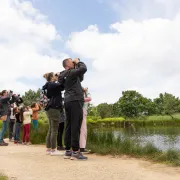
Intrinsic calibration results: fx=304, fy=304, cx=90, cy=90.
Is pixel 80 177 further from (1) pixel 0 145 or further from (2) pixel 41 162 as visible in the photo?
(1) pixel 0 145

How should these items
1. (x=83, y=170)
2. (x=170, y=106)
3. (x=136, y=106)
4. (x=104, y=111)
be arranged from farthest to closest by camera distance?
(x=170, y=106) < (x=136, y=106) < (x=104, y=111) < (x=83, y=170)

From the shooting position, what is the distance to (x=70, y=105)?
517 cm

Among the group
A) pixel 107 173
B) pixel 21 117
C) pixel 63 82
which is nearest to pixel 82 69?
pixel 63 82

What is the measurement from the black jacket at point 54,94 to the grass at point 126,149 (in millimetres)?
1257

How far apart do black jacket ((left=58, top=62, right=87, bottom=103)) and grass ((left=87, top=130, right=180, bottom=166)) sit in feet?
4.66

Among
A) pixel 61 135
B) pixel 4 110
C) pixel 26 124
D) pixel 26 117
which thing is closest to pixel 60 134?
pixel 61 135

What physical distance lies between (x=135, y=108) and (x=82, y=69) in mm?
62656

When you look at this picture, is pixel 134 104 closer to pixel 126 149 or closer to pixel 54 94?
pixel 126 149

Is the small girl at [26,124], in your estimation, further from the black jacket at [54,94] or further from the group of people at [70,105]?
the black jacket at [54,94]

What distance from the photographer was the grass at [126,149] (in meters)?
5.15

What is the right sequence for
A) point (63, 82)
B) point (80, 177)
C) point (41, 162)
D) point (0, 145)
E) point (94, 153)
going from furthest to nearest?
point (0, 145) → point (94, 153) → point (63, 82) → point (41, 162) → point (80, 177)

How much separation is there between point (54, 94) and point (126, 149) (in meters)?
1.78

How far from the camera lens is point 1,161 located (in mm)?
5219

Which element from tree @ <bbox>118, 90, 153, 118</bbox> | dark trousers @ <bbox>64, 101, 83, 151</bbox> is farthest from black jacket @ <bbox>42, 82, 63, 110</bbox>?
tree @ <bbox>118, 90, 153, 118</bbox>
